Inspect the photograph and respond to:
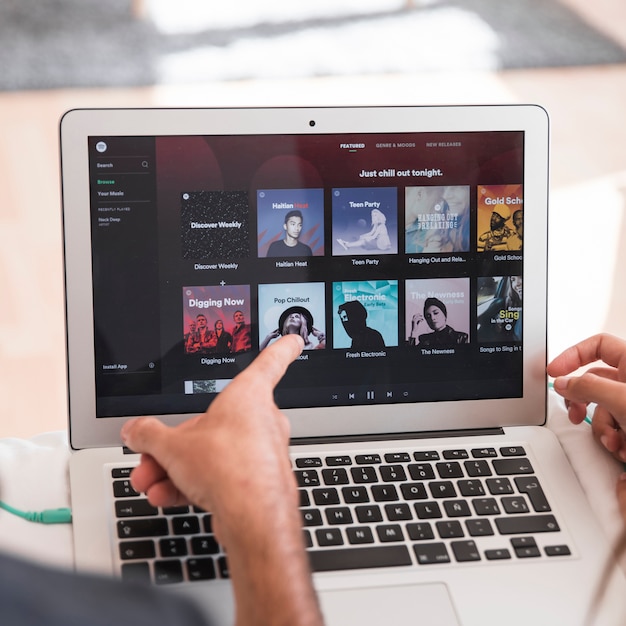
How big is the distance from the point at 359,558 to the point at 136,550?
8.5 inches

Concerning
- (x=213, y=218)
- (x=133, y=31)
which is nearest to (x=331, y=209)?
(x=213, y=218)

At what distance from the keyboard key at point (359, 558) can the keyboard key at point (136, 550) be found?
6.1 inches

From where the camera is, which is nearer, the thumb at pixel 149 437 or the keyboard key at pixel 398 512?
the thumb at pixel 149 437

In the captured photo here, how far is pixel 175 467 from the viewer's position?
67 cm

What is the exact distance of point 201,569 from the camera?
724 millimetres

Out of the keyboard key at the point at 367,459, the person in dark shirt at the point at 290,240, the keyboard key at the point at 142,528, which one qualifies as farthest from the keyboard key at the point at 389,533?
the person in dark shirt at the point at 290,240

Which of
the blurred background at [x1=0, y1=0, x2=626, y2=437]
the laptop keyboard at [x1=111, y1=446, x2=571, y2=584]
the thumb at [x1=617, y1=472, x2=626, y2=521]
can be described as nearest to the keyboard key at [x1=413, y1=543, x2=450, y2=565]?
the laptop keyboard at [x1=111, y1=446, x2=571, y2=584]

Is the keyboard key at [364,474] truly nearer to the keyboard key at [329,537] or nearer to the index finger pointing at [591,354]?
the keyboard key at [329,537]

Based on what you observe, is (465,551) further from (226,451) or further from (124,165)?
(124,165)

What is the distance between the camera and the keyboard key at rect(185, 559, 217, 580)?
2.36 ft

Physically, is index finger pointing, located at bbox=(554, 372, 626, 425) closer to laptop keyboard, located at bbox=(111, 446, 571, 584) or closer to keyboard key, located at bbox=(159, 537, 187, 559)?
laptop keyboard, located at bbox=(111, 446, 571, 584)

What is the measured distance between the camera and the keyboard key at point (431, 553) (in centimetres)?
75

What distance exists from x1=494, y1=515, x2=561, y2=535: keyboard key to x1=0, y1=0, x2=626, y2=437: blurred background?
1.56 meters

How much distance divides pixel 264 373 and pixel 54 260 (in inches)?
69.9
